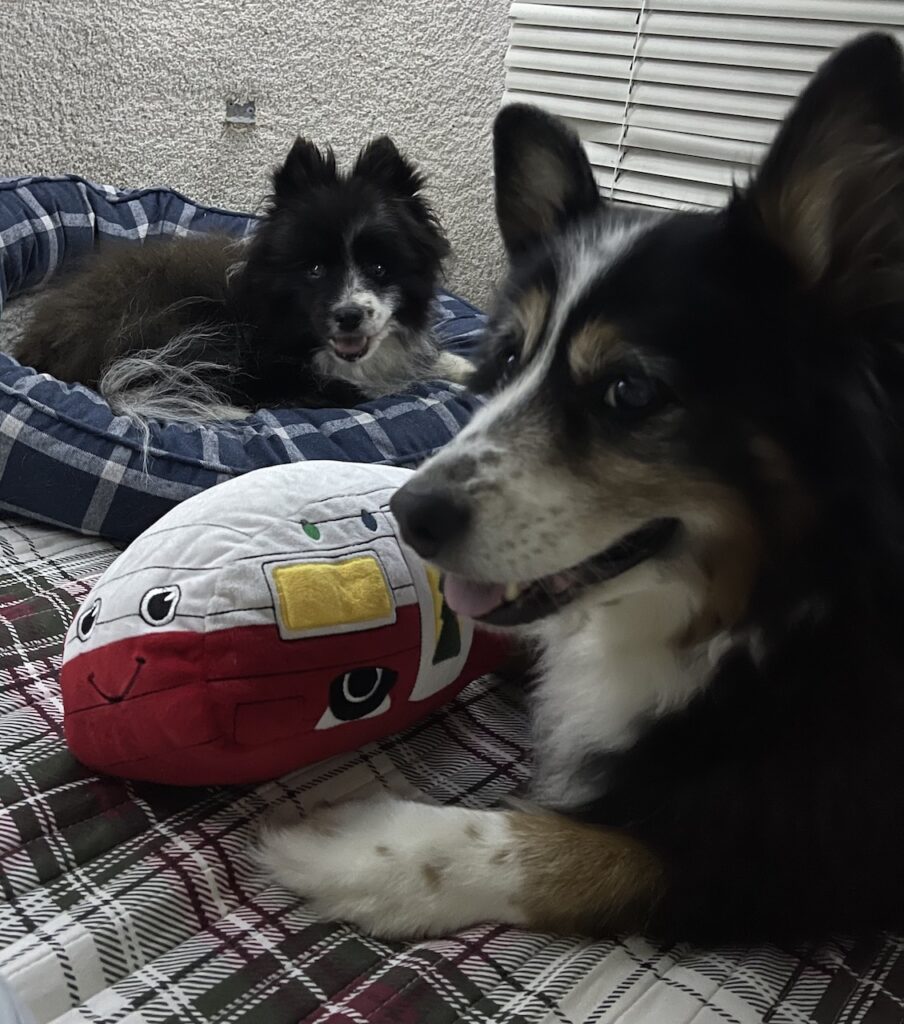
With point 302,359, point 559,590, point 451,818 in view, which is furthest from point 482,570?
point 302,359

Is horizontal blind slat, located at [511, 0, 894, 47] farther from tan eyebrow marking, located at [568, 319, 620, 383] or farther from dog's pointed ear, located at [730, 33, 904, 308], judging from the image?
tan eyebrow marking, located at [568, 319, 620, 383]

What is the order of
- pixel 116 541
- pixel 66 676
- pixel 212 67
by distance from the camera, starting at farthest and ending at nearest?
pixel 212 67
pixel 116 541
pixel 66 676

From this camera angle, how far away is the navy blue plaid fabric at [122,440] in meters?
1.97

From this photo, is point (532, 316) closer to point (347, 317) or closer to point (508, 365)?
point (508, 365)

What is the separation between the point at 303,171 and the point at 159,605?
188cm

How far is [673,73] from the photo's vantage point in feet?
9.44

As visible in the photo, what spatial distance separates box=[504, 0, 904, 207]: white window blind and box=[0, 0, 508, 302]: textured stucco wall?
0.76 ft

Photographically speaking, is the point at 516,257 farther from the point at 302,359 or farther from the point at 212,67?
the point at 212,67

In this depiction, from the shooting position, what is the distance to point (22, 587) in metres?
1.75

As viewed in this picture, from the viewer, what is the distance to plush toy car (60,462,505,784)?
119cm

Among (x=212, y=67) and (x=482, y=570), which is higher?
(x=212, y=67)

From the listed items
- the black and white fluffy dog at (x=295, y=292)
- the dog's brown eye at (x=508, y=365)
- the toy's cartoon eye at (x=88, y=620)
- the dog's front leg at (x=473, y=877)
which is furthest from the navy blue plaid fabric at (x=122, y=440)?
the dog's front leg at (x=473, y=877)

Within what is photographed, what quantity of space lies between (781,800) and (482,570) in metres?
0.47

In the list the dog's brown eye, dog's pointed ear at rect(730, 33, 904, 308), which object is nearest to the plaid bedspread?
the dog's brown eye
